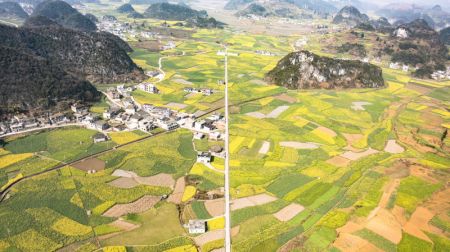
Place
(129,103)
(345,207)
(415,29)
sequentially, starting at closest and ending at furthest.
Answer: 1. (345,207)
2. (129,103)
3. (415,29)

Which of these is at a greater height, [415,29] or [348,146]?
[415,29]

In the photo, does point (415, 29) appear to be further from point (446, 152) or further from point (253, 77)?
point (446, 152)

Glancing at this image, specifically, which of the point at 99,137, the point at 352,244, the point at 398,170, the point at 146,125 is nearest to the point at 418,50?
the point at 398,170

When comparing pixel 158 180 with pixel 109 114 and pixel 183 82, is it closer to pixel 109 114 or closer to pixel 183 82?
pixel 109 114

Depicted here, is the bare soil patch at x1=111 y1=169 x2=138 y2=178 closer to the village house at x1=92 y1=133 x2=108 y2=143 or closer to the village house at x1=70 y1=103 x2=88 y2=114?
the village house at x1=92 y1=133 x2=108 y2=143

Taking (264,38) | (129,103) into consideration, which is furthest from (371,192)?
(264,38)

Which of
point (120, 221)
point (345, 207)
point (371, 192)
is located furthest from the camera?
point (371, 192)

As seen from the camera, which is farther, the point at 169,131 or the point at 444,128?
the point at 444,128
